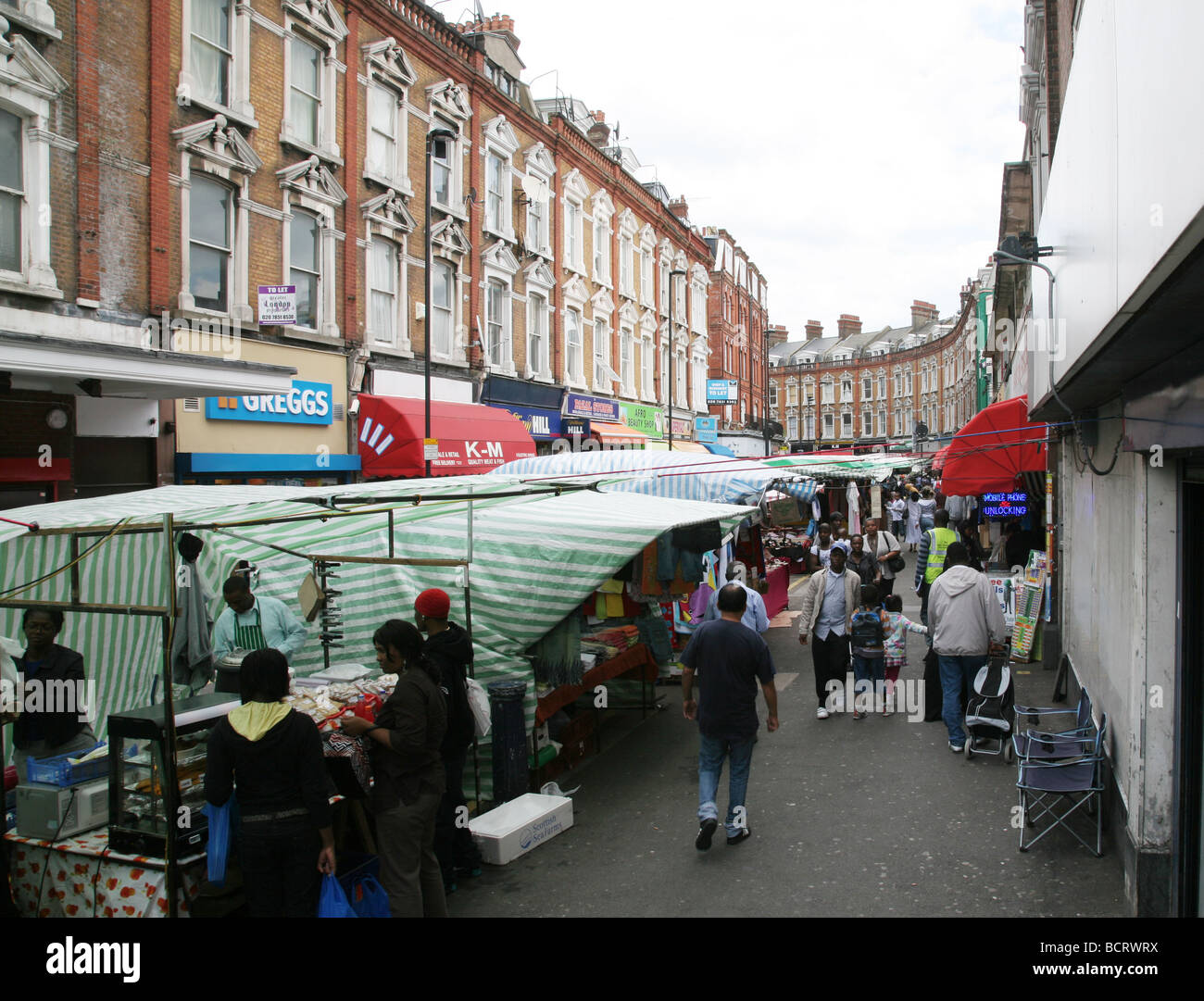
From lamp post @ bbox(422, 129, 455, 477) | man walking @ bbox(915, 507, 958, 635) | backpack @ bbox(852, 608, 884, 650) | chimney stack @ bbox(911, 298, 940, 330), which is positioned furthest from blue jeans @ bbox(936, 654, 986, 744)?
chimney stack @ bbox(911, 298, 940, 330)

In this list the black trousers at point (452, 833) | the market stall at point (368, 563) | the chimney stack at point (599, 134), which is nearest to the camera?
the black trousers at point (452, 833)

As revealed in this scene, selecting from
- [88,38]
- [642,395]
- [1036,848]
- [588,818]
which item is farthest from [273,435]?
[642,395]

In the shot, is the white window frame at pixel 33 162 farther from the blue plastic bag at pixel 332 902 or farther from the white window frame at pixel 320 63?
the blue plastic bag at pixel 332 902

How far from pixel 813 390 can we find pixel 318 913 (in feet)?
285

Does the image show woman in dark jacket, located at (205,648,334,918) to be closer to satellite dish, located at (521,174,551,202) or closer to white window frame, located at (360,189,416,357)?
white window frame, located at (360,189,416,357)

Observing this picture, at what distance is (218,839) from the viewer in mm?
4703

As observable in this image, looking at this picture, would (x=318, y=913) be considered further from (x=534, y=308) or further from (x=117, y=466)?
(x=534, y=308)

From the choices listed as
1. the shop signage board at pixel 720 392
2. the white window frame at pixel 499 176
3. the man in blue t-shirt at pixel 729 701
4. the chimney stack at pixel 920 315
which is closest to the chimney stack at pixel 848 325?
the chimney stack at pixel 920 315

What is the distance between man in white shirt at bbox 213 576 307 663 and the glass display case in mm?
2381

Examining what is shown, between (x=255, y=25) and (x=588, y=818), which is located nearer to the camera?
(x=588, y=818)

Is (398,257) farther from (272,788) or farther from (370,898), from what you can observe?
(272,788)

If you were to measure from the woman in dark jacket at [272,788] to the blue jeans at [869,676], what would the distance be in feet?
23.1

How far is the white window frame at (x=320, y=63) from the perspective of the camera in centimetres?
1673
